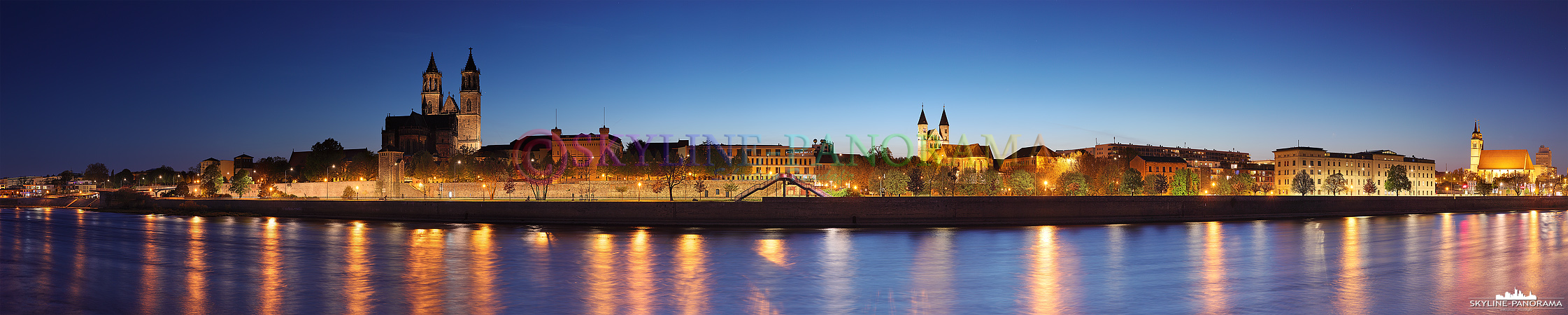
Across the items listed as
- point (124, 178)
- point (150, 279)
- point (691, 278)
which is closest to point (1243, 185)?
point (691, 278)

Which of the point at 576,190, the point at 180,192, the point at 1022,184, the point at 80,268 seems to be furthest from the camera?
the point at 180,192

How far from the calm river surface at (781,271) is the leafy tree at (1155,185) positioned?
93.4ft

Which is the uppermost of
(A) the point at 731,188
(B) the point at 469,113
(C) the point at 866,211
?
(B) the point at 469,113

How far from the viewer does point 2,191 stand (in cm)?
10919

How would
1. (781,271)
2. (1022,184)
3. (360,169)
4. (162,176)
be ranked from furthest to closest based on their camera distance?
1. (162,176)
2. (360,169)
3. (1022,184)
4. (781,271)

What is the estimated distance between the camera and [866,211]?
37.5 metres

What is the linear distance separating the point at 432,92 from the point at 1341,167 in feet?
360

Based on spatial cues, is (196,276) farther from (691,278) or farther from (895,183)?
(895,183)

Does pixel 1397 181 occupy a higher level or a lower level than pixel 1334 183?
higher

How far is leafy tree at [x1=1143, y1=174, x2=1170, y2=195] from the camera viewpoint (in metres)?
65.5

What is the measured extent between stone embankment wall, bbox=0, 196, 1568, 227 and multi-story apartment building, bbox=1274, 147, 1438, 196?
57297 mm

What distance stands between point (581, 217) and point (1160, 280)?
28.1m

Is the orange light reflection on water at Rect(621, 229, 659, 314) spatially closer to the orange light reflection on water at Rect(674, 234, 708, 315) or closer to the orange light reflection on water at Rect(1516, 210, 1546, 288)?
the orange light reflection on water at Rect(674, 234, 708, 315)

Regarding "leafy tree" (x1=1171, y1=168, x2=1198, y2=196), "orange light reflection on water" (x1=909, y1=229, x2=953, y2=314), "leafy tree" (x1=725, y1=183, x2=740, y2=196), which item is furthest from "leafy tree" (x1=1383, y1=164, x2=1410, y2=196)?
"orange light reflection on water" (x1=909, y1=229, x2=953, y2=314)
